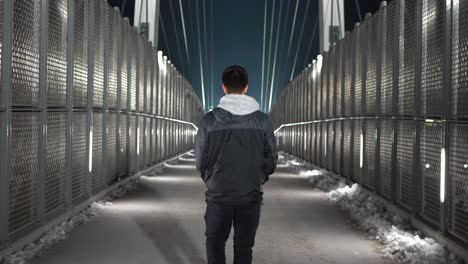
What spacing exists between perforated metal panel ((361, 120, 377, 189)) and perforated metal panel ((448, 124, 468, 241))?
5090 millimetres

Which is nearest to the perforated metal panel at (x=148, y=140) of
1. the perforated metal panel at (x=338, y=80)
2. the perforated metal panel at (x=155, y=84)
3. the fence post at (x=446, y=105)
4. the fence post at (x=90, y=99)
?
the perforated metal panel at (x=155, y=84)

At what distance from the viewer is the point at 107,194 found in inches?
556

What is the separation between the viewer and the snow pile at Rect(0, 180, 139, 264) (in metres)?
7.71

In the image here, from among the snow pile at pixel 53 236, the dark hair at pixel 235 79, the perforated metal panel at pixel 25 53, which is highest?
the perforated metal panel at pixel 25 53

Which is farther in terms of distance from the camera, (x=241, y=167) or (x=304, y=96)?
(x=304, y=96)

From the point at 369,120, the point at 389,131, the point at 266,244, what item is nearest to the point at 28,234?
the point at 266,244

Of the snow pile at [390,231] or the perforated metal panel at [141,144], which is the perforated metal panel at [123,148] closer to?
the perforated metal panel at [141,144]

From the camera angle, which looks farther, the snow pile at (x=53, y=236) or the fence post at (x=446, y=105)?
the fence post at (x=446, y=105)

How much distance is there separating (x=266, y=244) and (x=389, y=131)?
392 cm

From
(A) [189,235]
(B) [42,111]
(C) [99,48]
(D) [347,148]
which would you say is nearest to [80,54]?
(C) [99,48]

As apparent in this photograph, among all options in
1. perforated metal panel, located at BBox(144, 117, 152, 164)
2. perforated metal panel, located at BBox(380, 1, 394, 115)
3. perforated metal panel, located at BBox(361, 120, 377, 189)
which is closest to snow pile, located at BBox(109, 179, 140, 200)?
perforated metal panel, located at BBox(144, 117, 152, 164)

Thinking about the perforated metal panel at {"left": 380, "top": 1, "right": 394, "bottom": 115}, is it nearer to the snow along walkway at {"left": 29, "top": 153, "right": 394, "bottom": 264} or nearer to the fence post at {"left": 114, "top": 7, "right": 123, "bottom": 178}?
the snow along walkway at {"left": 29, "top": 153, "right": 394, "bottom": 264}

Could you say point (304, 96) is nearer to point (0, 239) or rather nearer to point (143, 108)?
point (143, 108)

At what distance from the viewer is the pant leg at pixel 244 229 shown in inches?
222
